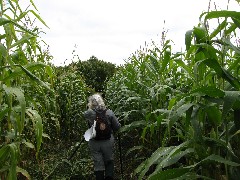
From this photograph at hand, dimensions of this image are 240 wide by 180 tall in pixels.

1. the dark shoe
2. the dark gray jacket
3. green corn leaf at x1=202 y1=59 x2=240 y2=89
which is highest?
green corn leaf at x1=202 y1=59 x2=240 y2=89

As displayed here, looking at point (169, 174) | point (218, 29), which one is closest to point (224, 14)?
point (218, 29)

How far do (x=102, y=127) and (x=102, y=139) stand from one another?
20cm

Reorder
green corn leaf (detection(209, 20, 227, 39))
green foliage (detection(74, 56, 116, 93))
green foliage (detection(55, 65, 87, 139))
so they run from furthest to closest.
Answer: green foliage (detection(74, 56, 116, 93)) → green foliage (detection(55, 65, 87, 139)) → green corn leaf (detection(209, 20, 227, 39))

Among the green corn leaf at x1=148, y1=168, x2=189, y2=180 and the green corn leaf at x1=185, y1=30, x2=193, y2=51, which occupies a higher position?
the green corn leaf at x1=185, y1=30, x2=193, y2=51

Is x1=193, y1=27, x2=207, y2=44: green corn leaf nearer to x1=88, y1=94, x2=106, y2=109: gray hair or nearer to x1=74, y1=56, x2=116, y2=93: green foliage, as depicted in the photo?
x1=88, y1=94, x2=106, y2=109: gray hair

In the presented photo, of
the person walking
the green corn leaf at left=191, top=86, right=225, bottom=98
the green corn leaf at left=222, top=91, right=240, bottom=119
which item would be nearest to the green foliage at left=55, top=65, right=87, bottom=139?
the person walking

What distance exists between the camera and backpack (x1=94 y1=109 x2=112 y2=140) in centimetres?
504

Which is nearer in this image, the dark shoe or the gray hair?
the dark shoe

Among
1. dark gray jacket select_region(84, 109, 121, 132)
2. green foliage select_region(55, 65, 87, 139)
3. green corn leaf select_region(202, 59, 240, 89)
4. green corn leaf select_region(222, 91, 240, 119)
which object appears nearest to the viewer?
green corn leaf select_region(222, 91, 240, 119)

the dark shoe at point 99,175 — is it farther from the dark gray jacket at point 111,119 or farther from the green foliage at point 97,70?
the green foliage at point 97,70

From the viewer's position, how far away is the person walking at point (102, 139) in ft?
16.6

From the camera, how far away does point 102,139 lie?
5141mm

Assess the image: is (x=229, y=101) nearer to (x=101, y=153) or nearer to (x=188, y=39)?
(x=188, y=39)

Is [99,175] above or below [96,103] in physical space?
below
